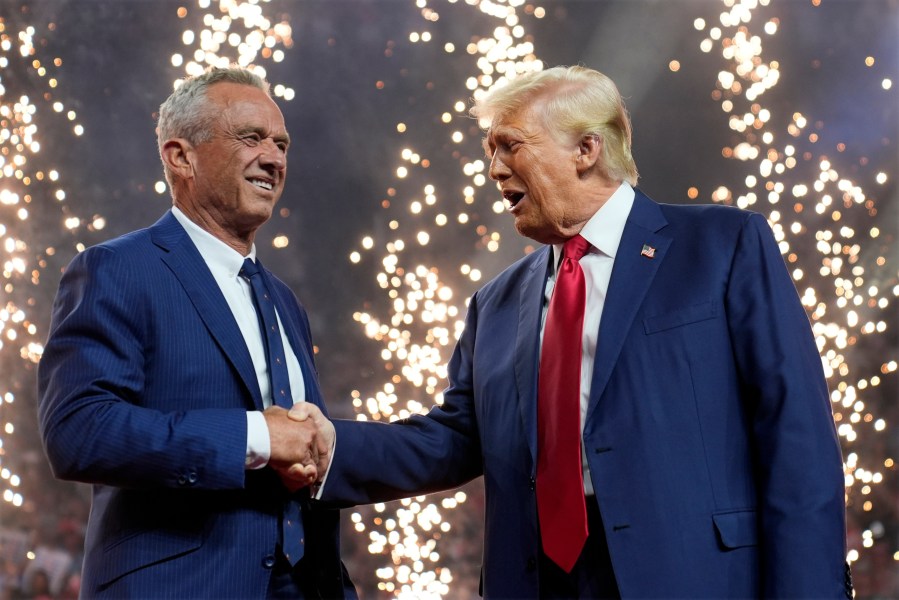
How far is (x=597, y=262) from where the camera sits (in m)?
2.26

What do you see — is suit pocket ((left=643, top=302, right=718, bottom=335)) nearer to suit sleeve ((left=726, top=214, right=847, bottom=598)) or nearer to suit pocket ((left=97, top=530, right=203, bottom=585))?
suit sleeve ((left=726, top=214, right=847, bottom=598))

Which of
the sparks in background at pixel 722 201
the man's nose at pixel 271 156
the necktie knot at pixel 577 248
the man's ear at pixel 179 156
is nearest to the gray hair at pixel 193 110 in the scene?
the man's ear at pixel 179 156

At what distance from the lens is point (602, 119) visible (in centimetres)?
240

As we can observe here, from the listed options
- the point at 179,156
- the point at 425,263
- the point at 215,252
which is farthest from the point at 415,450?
the point at 425,263

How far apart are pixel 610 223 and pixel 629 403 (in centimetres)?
50

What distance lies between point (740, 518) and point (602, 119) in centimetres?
106

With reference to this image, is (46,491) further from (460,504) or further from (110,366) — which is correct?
(110,366)

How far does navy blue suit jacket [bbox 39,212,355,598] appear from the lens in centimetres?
184

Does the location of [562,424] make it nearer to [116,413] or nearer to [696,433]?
[696,433]

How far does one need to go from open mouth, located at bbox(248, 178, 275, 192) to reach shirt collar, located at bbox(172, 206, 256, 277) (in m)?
0.18

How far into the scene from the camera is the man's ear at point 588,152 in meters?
2.36

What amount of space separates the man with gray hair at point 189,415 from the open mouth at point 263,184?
0.03 meters

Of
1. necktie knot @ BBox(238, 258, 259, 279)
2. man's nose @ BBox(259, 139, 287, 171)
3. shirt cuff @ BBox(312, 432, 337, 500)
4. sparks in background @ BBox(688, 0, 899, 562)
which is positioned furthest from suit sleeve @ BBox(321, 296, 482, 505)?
sparks in background @ BBox(688, 0, 899, 562)

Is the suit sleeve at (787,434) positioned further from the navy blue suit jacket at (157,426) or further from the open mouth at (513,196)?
the navy blue suit jacket at (157,426)
